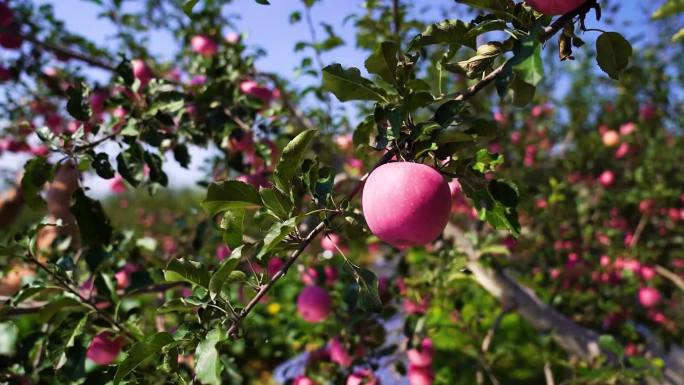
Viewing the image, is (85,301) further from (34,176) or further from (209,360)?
(209,360)

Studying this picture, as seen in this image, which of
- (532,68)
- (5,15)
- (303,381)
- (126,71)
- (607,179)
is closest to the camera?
(532,68)

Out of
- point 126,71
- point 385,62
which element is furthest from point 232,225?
point 126,71

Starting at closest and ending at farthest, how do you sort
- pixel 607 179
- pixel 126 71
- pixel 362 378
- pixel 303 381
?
pixel 126 71 → pixel 362 378 → pixel 303 381 → pixel 607 179

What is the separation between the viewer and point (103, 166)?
1.04 metres

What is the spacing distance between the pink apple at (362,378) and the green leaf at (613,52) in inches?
42.4

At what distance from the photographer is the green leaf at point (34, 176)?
41.7 inches

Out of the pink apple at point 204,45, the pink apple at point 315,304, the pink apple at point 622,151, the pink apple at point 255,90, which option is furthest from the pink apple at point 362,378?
the pink apple at point 622,151

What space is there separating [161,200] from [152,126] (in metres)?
9.78

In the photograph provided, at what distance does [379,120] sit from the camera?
746 millimetres

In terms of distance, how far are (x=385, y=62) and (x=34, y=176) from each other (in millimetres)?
856

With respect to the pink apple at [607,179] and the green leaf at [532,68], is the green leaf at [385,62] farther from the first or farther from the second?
the pink apple at [607,179]

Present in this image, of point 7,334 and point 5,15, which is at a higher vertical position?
point 5,15

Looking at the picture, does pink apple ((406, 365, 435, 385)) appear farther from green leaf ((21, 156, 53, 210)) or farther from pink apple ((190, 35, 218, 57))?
pink apple ((190, 35, 218, 57))

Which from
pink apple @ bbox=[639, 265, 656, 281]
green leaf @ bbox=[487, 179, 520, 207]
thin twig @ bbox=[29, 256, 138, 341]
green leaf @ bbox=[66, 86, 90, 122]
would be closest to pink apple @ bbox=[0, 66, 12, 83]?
green leaf @ bbox=[66, 86, 90, 122]
